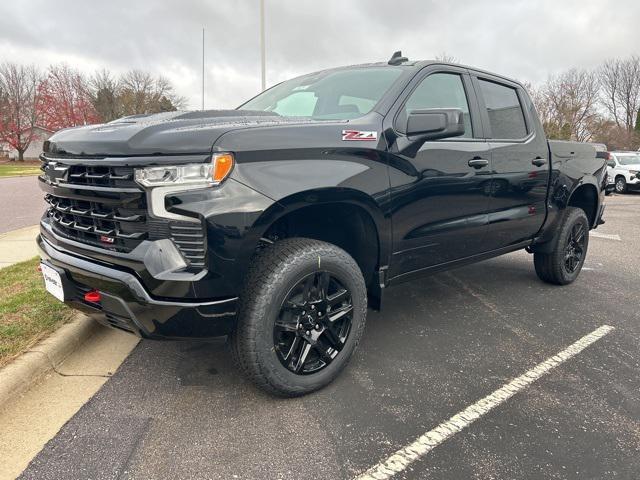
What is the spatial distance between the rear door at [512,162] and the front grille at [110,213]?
7.69ft

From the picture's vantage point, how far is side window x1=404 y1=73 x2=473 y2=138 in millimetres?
3037

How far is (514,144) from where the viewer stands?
12.3ft

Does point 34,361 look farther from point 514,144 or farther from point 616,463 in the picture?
point 514,144

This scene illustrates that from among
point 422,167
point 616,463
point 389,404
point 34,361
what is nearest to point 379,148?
point 422,167

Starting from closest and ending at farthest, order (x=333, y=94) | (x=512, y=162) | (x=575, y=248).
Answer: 1. (x=333, y=94)
2. (x=512, y=162)
3. (x=575, y=248)

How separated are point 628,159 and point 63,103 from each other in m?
45.8

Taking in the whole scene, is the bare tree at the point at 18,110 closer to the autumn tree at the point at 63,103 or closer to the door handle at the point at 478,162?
the autumn tree at the point at 63,103

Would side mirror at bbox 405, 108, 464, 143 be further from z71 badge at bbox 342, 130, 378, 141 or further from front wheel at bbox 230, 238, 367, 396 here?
front wheel at bbox 230, 238, 367, 396

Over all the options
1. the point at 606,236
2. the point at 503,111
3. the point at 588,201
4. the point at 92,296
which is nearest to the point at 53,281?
the point at 92,296

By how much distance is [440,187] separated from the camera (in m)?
3.03

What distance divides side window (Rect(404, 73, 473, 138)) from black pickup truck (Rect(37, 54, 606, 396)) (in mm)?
14

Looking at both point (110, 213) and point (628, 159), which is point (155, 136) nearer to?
point (110, 213)

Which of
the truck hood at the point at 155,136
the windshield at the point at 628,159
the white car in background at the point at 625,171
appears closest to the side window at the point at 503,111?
the truck hood at the point at 155,136

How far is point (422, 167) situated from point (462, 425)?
149 centimetres
